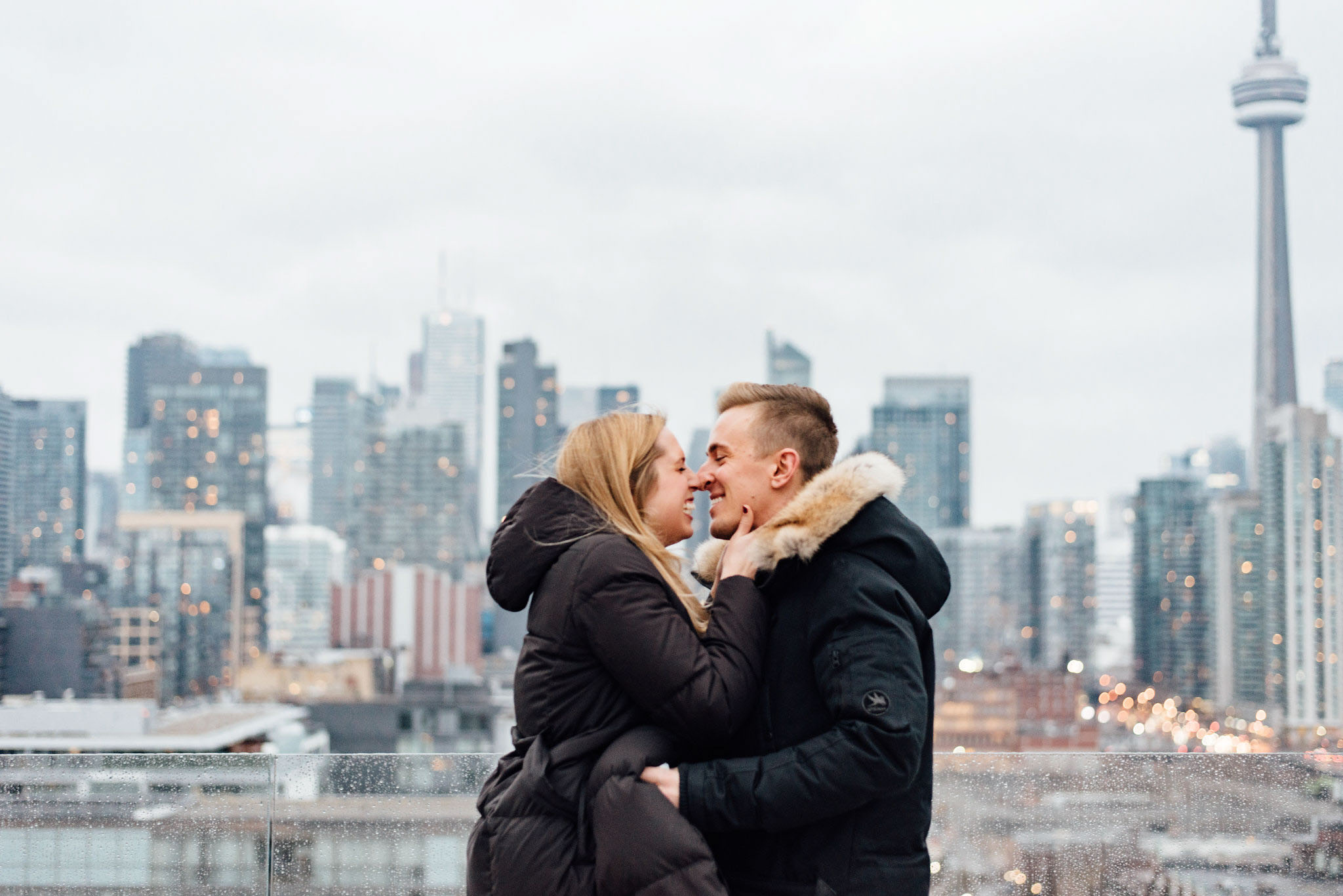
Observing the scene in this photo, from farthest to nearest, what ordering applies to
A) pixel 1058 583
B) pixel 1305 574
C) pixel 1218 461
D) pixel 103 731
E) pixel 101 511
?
pixel 1218 461
pixel 101 511
pixel 1058 583
pixel 1305 574
pixel 103 731

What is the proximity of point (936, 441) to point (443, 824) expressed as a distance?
155m

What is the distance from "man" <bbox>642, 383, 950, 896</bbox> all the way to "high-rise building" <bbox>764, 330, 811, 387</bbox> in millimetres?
145133

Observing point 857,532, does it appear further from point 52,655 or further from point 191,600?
point 191,600

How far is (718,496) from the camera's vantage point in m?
2.15

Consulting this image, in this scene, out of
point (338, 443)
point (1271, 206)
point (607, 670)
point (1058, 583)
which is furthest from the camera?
point (338, 443)

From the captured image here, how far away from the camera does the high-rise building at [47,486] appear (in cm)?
10875

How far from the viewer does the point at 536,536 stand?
6.60 ft

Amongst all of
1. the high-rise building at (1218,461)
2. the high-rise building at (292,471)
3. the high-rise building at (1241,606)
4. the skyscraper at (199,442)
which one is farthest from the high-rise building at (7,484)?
the high-rise building at (1218,461)

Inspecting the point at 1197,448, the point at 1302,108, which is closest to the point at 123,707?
the point at 1302,108

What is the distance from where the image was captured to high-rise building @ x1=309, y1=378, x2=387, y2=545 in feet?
476

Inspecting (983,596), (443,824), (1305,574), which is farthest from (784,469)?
(983,596)

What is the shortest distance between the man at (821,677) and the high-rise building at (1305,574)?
90960mm

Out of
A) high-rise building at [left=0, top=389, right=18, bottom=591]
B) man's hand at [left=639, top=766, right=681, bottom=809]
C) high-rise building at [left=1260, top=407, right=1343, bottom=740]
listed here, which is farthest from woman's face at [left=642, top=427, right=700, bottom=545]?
high-rise building at [left=0, top=389, right=18, bottom=591]

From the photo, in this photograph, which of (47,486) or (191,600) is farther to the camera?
(47,486)
